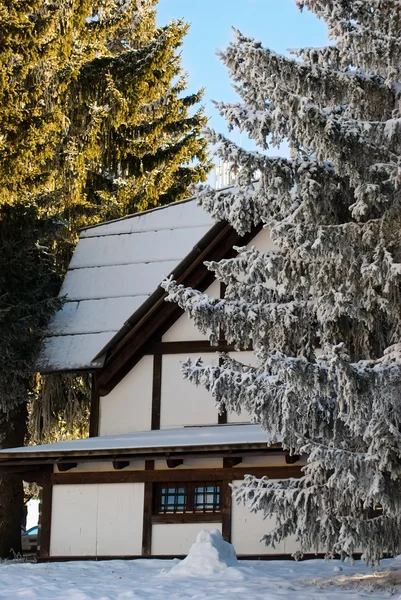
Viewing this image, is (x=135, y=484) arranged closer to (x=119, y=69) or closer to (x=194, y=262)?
(x=194, y=262)

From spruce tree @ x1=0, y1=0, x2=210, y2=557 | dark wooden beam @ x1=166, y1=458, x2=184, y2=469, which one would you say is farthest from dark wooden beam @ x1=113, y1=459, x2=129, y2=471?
spruce tree @ x1=0, y1=0, x2=210, y2=557

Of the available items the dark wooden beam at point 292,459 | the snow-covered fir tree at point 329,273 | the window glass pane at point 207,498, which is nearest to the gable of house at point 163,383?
the window glass pane at point 207,498

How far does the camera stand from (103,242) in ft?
65.4

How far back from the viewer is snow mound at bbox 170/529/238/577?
12.4m

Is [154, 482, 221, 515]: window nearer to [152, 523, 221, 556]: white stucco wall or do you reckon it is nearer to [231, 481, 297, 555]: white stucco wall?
[152, 523, 221, 556]: white stucco wall

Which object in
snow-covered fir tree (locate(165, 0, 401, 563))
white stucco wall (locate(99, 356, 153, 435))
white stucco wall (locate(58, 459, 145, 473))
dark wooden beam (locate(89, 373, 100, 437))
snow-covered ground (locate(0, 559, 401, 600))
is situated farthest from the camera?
dark wooden beam (locate(89, 373, 100, 437))

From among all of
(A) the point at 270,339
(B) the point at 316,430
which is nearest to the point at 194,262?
(A) the point at 270,339

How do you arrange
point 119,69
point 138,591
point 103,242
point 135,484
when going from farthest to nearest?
point 119,69 → point 103,242 → point 135,484 → point 138,591

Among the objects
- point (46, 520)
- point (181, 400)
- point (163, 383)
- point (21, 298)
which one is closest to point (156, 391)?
point (163, 383)

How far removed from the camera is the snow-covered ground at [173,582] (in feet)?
34.7

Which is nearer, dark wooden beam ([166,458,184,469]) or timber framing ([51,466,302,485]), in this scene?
timber framing ([51,466,302,485])

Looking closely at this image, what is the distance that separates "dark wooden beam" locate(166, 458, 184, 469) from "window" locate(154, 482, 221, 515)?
40cm

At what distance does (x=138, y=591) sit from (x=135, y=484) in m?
4.48

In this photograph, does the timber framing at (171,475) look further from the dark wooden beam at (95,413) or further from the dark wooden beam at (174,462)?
the dark wooden beam at (95,413)
